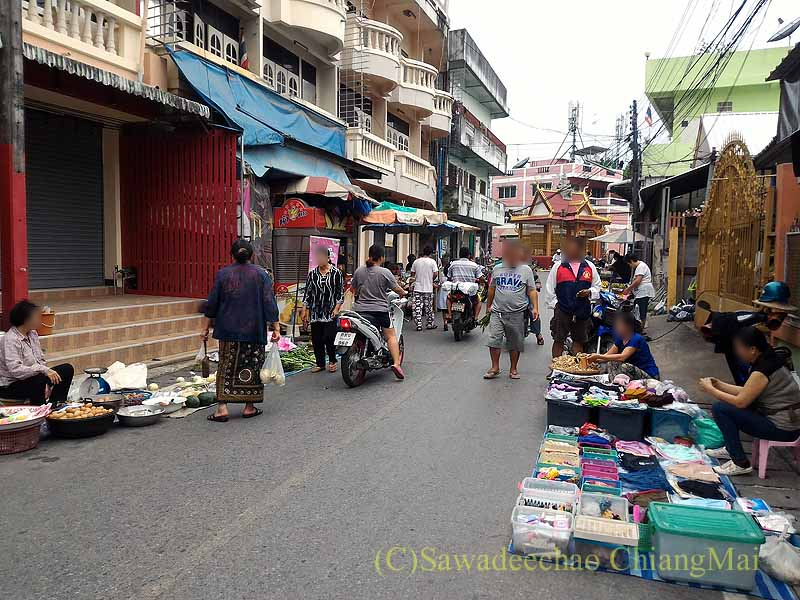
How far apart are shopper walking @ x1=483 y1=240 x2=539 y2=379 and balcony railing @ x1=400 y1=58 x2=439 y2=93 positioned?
1535 cm

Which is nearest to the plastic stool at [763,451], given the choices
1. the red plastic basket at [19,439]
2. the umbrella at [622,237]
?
the red plastic basket at [19,439]

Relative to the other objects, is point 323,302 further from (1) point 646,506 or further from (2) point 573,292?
(1) point 646,506

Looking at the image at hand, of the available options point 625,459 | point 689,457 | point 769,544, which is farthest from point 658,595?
point 689,457

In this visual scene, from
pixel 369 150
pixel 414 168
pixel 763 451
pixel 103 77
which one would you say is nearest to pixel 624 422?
pixel 763 451

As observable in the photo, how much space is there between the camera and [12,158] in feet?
21.3

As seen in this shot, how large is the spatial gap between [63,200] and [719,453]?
33.5 feet

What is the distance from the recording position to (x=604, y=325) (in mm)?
8711

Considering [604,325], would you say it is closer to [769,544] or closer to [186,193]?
[769,544]

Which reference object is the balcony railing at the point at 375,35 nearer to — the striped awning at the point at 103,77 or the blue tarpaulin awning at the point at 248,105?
the blue tarpaulin awning at the point at 248,105

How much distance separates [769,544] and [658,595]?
0.74m

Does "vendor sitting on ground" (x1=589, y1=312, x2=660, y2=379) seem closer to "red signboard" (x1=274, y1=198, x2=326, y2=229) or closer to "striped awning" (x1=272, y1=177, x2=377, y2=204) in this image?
"red signboard" (x1=274, y1=198, x2=326, y2=229)

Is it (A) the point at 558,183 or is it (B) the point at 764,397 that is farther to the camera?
(A) the point at 558,183

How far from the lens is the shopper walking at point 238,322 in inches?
236

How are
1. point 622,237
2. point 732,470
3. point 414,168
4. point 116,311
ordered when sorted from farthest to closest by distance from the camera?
point 622,237 < point 414,168 < point 116,311 < point 732,470
